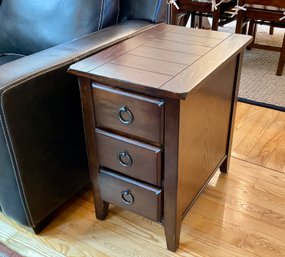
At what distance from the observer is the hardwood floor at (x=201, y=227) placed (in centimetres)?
123

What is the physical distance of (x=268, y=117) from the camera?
6.50ft

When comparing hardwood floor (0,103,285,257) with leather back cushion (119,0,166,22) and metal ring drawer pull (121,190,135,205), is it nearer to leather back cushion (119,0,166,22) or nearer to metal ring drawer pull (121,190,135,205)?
metal ring drawer pull (121,190,135,205)

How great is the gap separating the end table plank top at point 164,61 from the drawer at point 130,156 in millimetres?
194

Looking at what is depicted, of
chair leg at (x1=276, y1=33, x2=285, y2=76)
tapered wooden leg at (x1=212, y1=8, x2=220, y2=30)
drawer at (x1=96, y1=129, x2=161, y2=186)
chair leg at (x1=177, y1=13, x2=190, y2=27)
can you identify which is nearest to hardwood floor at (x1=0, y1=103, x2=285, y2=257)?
drawer at (x1=96, y1=129, x2=161, y2=186)

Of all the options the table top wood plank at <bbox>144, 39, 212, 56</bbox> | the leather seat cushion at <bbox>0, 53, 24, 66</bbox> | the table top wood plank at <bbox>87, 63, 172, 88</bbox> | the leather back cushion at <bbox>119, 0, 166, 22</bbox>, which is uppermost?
the leather back cushion at <bbox>119, 0, 166, 22</bbox>

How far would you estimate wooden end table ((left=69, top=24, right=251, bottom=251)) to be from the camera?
0.95 metres

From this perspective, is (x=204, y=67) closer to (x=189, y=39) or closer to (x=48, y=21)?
(x=189, y=39)

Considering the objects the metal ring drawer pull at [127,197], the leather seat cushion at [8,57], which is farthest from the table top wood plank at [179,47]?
the leather seat cushion at [8,57]

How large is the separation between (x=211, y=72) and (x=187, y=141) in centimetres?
22

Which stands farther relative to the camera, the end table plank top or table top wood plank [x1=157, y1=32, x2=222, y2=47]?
table top wood plank [x1=157, y1=32, x2=222, y2=47]

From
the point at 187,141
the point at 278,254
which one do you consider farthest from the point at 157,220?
the point at 278,254

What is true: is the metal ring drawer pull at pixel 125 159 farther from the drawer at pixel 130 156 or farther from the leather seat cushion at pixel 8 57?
the leather seat cushion at pixel 8 57

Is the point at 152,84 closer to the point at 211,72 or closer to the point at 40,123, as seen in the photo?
the point at 211,72

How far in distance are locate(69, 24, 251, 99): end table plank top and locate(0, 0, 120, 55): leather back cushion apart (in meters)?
0.23
